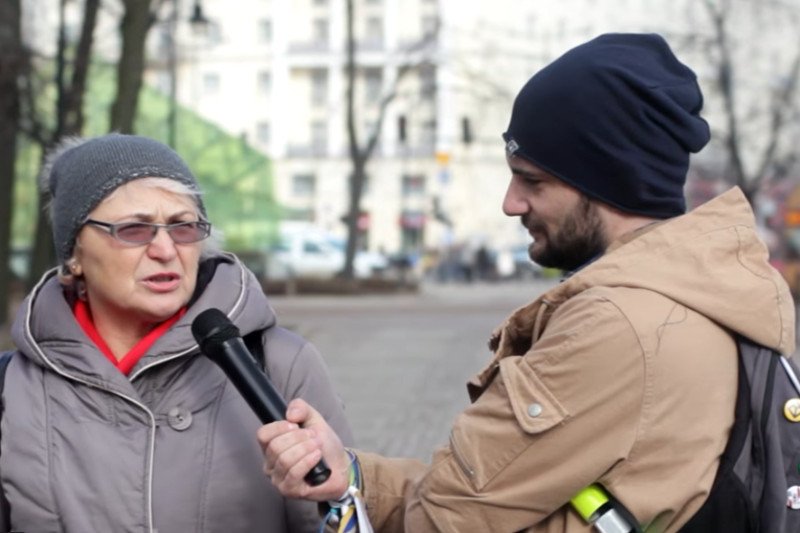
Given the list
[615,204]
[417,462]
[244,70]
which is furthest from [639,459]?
[244,70]

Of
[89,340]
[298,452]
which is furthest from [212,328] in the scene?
[89,340]

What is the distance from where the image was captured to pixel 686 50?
104 ft

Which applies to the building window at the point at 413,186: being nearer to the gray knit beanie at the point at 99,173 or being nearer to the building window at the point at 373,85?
the building window at the point at 373,85

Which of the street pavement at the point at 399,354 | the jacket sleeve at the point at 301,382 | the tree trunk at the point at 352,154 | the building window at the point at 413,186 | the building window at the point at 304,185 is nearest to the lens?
the jacket sleeve at the point at 301,382

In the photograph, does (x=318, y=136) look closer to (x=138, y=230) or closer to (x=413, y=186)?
(x=413, y=186)

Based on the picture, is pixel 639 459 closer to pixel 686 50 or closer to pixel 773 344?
pixel 773 344

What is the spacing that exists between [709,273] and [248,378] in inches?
30.9

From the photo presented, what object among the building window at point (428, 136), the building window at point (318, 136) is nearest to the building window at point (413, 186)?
the building window at point (428, 136)

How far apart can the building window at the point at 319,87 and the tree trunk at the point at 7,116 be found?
6660 centimetres

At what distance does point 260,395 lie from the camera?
2492mm

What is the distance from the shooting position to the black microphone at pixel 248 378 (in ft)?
8.18

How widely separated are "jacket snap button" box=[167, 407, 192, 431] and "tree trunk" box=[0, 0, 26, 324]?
14.1 m

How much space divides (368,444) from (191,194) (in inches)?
328

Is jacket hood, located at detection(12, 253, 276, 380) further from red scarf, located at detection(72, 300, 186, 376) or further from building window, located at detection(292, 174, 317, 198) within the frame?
building window, located at detection(292, 174, 317, 198)
